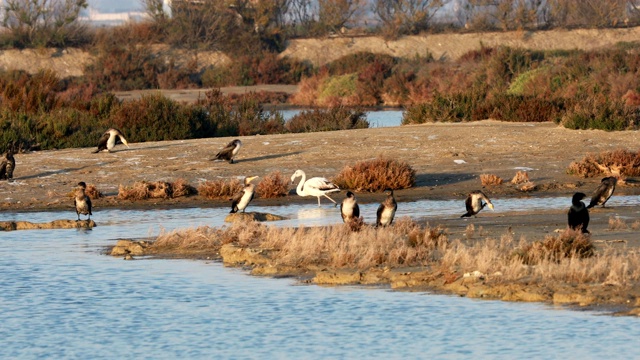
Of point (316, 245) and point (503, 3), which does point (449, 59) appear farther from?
point (316, 245)

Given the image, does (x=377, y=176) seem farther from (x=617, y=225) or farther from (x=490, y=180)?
(x=617, y=225)

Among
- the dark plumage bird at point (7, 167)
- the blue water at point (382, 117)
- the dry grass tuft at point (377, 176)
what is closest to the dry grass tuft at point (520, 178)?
the dry grass tuft at point (377, 176)

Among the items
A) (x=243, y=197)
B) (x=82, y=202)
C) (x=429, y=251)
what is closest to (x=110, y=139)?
(x=82, y=202)

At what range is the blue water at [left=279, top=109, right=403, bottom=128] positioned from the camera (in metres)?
42.5

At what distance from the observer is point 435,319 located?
40.9 ft

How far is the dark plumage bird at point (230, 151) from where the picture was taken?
26703mm

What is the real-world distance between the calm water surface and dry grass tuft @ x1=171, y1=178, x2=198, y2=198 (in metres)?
7.67

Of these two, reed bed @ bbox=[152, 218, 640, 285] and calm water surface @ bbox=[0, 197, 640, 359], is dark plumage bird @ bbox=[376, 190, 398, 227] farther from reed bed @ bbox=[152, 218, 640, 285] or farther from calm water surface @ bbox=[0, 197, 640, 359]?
calm water surface @ bbox=[0, 197, 640, 359]

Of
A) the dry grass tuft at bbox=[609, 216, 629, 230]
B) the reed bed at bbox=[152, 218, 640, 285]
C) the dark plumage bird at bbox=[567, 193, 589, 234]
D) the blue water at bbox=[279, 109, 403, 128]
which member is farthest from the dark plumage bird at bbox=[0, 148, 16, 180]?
the blue water at bbox=[279, 109, 403, 128]

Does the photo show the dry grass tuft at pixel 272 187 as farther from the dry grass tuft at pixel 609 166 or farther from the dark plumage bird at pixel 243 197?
the dry grass tuft at pixel 609 166

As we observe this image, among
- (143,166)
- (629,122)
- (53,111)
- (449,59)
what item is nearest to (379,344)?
(143,166)

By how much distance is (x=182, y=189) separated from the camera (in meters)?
24.2

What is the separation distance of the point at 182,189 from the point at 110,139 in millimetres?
4239

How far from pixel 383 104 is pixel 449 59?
57.5ft
